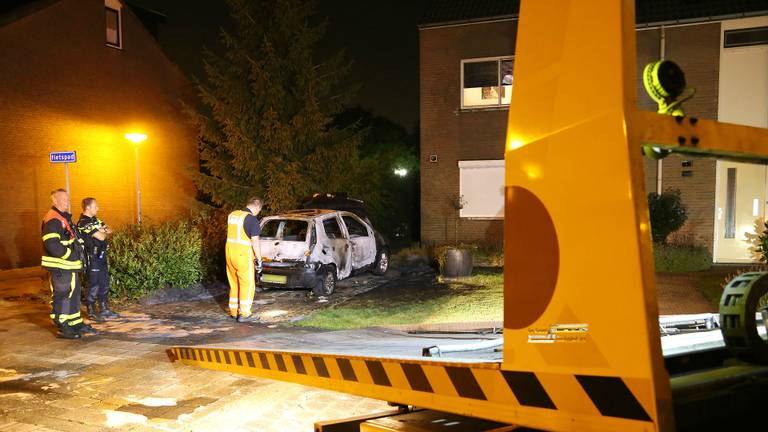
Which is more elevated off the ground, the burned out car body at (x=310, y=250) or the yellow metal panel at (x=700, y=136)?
the yellow metal panel at (x=700, y=136)

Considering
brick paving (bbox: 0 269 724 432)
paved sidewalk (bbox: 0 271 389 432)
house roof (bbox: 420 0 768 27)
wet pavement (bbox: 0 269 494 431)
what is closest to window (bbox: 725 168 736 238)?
house roof (bbox: 420 0 768 27)

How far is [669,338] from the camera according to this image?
9.43 feet

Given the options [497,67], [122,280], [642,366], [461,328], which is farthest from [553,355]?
[497,67]

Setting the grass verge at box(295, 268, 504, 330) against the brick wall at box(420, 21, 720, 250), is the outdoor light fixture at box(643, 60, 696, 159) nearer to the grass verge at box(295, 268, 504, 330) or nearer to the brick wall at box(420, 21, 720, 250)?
the grass verge at box(295, 268, 504, 330)

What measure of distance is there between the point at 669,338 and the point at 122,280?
9460 millimetres

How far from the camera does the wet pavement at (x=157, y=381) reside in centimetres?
457

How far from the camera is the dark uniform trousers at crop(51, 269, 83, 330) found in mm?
7457

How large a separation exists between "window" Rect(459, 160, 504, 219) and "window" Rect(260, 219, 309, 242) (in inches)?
265

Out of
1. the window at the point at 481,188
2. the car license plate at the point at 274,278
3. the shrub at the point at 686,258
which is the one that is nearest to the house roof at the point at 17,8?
the car license plate at the point at 274,278

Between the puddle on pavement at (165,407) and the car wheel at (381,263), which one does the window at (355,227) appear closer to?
the car wheel at (381,263)

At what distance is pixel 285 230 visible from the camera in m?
11.4

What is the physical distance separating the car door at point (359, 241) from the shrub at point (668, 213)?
5994 millimetres

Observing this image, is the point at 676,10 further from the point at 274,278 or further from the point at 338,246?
the point at 274,278

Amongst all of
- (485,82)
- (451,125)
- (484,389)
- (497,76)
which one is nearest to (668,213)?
(497,76)
